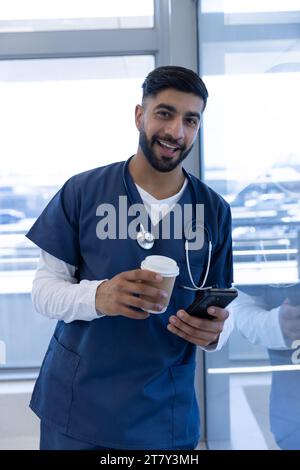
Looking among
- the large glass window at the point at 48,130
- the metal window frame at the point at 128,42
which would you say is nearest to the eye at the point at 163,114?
the metal window frame at the point at 128,42

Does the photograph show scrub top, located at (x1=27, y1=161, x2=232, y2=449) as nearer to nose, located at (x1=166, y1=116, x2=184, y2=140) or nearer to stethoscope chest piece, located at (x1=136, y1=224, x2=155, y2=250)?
stethoscope chest piece, located at (x1=136, y1=224, x2=155, y2=250)

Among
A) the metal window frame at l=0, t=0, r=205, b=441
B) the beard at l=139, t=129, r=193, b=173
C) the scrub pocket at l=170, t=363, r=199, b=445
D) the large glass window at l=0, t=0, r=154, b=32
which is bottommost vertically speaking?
the scrub pocket at l=170, t=363, r=199, b=445

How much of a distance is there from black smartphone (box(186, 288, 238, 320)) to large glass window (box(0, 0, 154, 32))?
1.51 metres

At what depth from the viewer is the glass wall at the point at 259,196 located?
40.8 inches

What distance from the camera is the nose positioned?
3.51ft

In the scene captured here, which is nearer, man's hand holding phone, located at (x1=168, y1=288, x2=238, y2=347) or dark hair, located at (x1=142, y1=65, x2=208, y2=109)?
man's hand holding phone, located at (x1=168, y1=288, x2=238, y2=347)

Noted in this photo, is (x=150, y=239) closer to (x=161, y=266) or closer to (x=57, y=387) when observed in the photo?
(x=161, y=266)

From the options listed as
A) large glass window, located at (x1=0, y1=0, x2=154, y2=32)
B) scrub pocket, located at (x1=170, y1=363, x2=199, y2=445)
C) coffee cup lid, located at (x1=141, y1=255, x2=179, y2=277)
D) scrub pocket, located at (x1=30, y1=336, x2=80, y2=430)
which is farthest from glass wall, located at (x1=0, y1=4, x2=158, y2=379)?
coffee cup lid, located at (x1=141, y1=255, x2=179, y2=277)

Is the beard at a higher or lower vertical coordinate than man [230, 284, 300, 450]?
higher

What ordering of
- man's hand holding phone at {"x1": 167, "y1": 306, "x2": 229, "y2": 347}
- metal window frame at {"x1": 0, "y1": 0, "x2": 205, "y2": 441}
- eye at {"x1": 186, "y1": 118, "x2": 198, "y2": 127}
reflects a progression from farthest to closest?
metal window frame at {"x1": 0, "y1": 0, "x2": 205, "y2": 441}
eye at {"x1": 186, "y1": 118, "x2": 198, "y2": 127}
man's hand holding phone at {"x1": 167, "y1": 306, "x2": 229, "y2": 347}

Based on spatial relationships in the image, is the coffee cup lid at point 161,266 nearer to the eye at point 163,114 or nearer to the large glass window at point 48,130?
the eye at point 163,114

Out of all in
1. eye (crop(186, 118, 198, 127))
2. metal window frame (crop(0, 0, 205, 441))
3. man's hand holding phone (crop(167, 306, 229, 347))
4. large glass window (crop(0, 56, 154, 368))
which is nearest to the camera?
man's hand holding phone (crop(167, 306, 229, 347))

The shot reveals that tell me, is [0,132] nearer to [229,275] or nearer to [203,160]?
[203,160]

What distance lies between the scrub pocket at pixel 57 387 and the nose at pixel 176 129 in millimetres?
536
